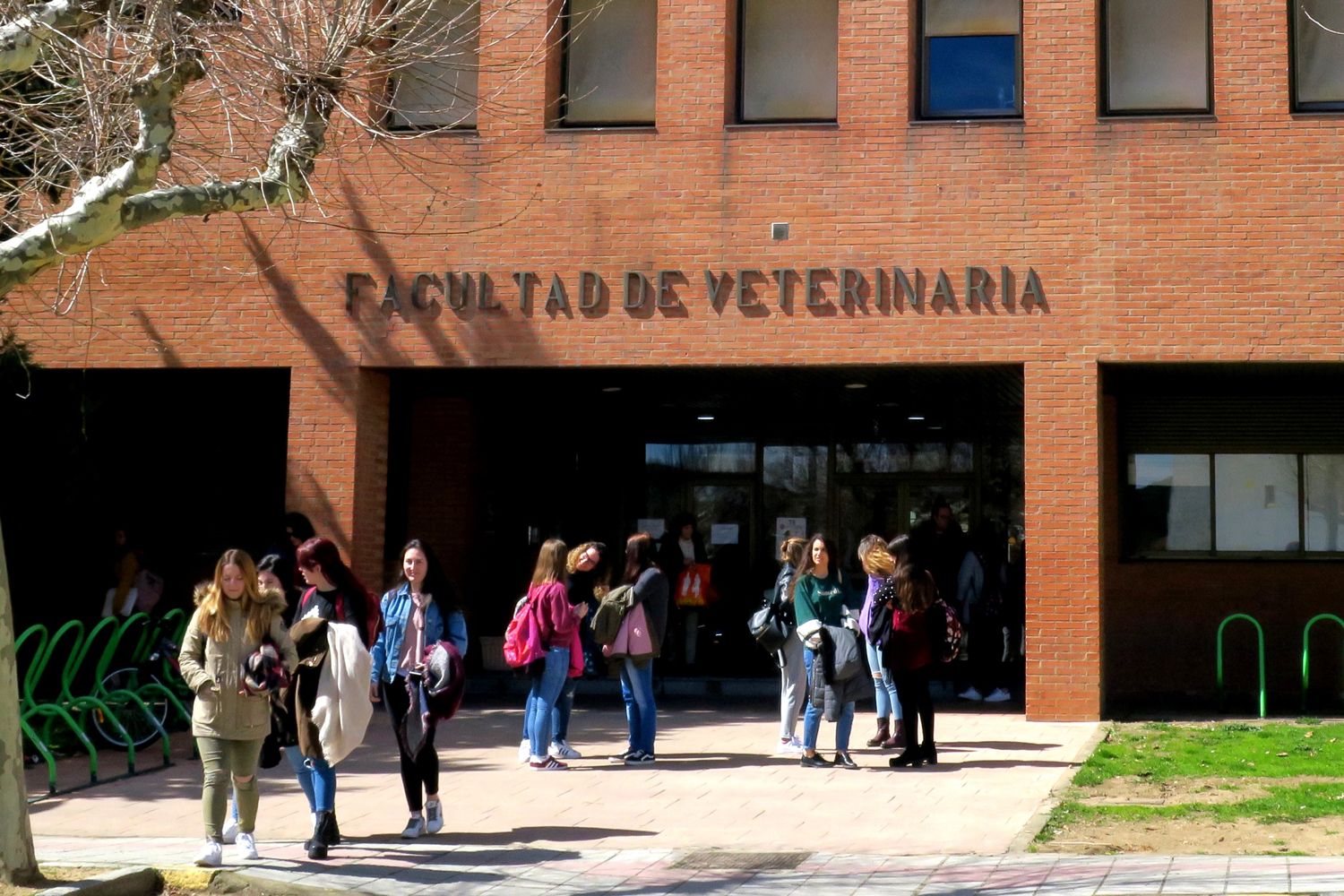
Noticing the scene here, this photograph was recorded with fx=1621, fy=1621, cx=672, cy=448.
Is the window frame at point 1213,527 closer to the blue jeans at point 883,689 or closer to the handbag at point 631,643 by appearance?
the blue jeans at point 883,689

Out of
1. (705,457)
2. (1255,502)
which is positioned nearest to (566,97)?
(705,457)

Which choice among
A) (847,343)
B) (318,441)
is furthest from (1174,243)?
(318,441)

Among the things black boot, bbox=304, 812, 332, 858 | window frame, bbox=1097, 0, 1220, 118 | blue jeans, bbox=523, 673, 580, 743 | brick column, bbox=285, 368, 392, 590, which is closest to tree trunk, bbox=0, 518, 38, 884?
black boot, bbox=304, 812, 332, 858

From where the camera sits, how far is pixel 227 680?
27.1 feet

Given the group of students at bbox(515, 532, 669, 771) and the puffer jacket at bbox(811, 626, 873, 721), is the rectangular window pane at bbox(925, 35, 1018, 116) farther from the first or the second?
the puffer jacket at bbox(811, 626, 873, 721)

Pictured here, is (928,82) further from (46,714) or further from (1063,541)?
(46,714)

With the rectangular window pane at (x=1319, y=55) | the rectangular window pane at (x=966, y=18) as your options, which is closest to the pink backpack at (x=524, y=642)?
the rectangular window pane at (x=966, y=18)

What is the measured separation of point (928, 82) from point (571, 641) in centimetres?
679

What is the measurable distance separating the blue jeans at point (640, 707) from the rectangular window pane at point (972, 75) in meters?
6.35

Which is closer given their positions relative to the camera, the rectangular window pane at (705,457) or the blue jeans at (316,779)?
the blue jeans at (316,779)

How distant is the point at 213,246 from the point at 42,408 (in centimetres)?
241

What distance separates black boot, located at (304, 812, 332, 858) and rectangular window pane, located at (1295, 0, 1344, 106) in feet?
36.2

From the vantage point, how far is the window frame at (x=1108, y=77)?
1474 centimetres

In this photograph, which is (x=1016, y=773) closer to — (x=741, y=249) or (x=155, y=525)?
(x=741, y=249)
